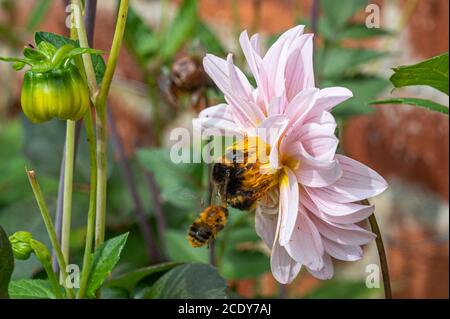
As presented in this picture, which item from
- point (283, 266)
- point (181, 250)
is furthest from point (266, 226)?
point (181, 250)

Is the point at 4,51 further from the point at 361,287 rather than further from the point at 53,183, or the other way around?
the point at 361,287

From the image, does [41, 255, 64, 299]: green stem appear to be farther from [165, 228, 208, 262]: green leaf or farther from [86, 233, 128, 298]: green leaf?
[165, 228, 208, 262]: green leaf

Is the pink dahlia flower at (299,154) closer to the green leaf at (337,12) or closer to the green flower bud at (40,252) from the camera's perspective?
the green flower bud at (40,252)

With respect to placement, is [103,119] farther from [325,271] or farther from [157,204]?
[157,204]

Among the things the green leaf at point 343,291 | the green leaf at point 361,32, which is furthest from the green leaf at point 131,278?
the green leaf at point 361,32
